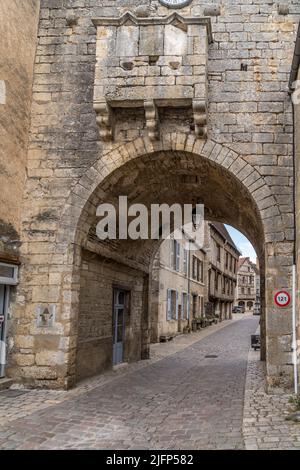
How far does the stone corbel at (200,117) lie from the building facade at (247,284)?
59.0 meters

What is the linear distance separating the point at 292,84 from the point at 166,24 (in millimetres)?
2205

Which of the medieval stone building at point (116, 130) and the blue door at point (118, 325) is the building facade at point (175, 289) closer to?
the blue door at point (118, 325)

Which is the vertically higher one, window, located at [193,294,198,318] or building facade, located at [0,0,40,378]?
building facade, located at [0,0,40,378]

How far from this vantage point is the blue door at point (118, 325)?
34.9 ft

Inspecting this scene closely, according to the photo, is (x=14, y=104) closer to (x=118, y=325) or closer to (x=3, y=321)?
(x=3, y=321)

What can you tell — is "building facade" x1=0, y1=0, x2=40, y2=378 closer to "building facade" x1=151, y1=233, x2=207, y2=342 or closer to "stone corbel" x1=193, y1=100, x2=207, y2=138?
"stone corbel" x1=193, y1=100, x2=207, y2=138

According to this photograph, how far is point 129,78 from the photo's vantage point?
7.15 meters

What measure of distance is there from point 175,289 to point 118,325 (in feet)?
30.1

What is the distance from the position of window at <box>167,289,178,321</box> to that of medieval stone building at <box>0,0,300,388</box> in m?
10.3

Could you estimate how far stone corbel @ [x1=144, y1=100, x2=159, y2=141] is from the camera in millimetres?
7059

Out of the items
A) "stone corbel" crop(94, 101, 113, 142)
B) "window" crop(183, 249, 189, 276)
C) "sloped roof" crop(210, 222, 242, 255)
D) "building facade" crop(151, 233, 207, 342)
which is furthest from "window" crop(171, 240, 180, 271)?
"stone corbel" crop(94, 101, 113, 142)

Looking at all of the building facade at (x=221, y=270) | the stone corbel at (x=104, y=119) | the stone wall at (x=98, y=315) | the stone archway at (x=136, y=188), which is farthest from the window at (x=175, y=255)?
the stone corbel at (x=104, y=119)

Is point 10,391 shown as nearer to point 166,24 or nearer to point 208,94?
point 208,94
